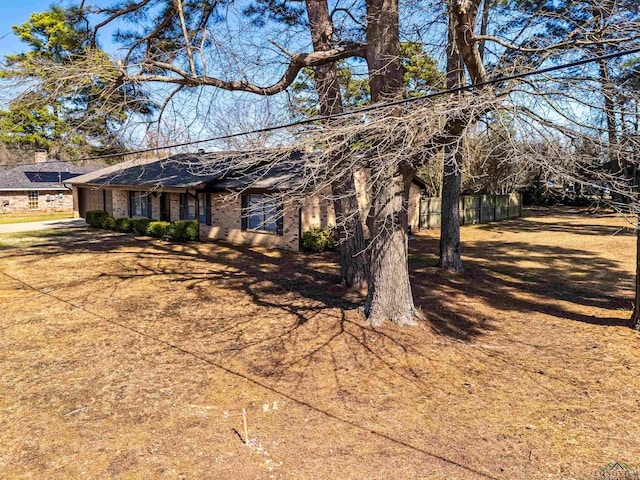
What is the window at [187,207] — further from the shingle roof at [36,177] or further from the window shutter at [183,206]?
the shingle roof at [36,177]

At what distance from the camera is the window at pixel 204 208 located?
18.1 m

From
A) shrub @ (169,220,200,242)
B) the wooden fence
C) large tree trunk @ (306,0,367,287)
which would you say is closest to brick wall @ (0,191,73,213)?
shrub @ (169,220,200,242)

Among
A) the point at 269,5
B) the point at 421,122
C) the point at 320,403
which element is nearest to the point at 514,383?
the point at 320,403

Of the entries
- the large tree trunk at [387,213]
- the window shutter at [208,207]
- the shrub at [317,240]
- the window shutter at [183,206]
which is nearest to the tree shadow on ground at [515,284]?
the large tree trunk at [387,213]

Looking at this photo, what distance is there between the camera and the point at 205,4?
10.6 meters

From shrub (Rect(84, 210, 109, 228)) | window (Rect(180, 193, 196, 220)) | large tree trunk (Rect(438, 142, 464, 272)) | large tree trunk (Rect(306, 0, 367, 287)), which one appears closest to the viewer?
large tree trunk (Rect(306, 0, 367, 287))

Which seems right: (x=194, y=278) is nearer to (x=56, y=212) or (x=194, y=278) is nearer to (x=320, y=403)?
(x=320, y=403)

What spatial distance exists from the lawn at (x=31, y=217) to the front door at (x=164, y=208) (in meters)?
11.7

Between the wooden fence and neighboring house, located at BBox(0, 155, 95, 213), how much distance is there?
2549 centimetres

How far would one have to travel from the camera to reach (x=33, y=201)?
32.2 m

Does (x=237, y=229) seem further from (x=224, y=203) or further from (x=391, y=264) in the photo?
(x=391, y=264)

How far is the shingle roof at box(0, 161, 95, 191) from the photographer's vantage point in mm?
31156

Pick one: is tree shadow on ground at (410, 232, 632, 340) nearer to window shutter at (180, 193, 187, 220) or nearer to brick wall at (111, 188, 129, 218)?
window shutter at (180, 193, 187, 220)

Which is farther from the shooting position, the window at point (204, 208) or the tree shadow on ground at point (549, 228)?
the tree shadow on ground at point (549, 228)
